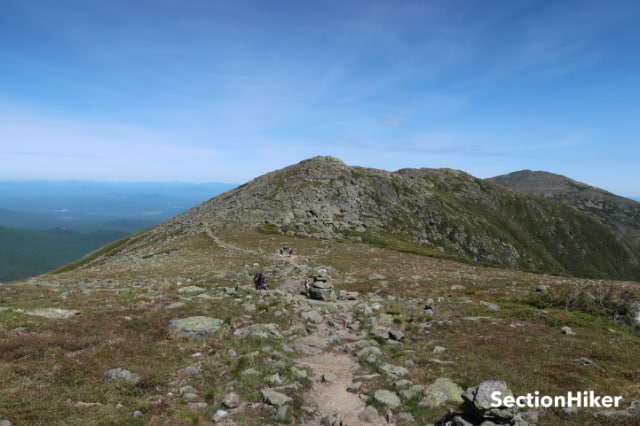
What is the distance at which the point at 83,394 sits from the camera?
14.5 m

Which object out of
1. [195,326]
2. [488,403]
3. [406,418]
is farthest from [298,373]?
[488,403]

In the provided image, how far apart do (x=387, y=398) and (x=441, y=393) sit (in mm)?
2598

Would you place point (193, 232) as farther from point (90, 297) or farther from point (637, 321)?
point (637, 321)

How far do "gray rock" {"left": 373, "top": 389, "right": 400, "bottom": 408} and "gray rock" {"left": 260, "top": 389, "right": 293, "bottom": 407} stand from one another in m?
4.15

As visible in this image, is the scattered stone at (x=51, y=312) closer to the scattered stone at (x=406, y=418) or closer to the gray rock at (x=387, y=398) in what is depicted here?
the gray rock at (x=387, y=398)

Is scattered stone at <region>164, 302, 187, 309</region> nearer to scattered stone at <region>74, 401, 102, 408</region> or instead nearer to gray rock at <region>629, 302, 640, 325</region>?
scattered stone at <region>74, 401, 102, 408</region>

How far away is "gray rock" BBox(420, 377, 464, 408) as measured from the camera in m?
15.8

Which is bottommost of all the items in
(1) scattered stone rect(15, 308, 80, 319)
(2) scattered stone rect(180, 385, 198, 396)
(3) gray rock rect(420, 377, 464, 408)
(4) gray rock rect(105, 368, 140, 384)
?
(2) scattered stone rect(180, 385, 198, 396)

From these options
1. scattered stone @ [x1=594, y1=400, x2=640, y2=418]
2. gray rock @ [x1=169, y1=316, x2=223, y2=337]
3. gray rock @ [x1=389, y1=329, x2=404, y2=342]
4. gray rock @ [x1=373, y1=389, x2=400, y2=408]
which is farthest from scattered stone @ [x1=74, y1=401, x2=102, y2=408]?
scattered stone @ [x1=594, y1=400, x2=640, y2=418]

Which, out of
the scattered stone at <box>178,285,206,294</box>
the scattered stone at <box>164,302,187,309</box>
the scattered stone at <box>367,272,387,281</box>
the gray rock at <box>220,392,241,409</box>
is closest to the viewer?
the gray rock at <box>220,392,241,409</box>

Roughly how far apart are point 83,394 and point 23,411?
2.13 meters

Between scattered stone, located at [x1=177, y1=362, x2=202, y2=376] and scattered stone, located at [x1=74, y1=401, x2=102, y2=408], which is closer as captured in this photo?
scattered stone, located at [x1=74, y1=401, x2=102, y2=408]

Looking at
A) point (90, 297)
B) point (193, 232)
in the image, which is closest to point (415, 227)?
point (193, 232)

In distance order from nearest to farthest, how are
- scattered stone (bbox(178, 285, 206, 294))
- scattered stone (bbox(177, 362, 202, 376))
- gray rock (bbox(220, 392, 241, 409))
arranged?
1. gray rock (bbox(220, 392, 241, 409))
2. scattered stone (bbox(177, 362, 202, 376))
3. scattered stone (bbox(178, 285, 206, 294))
